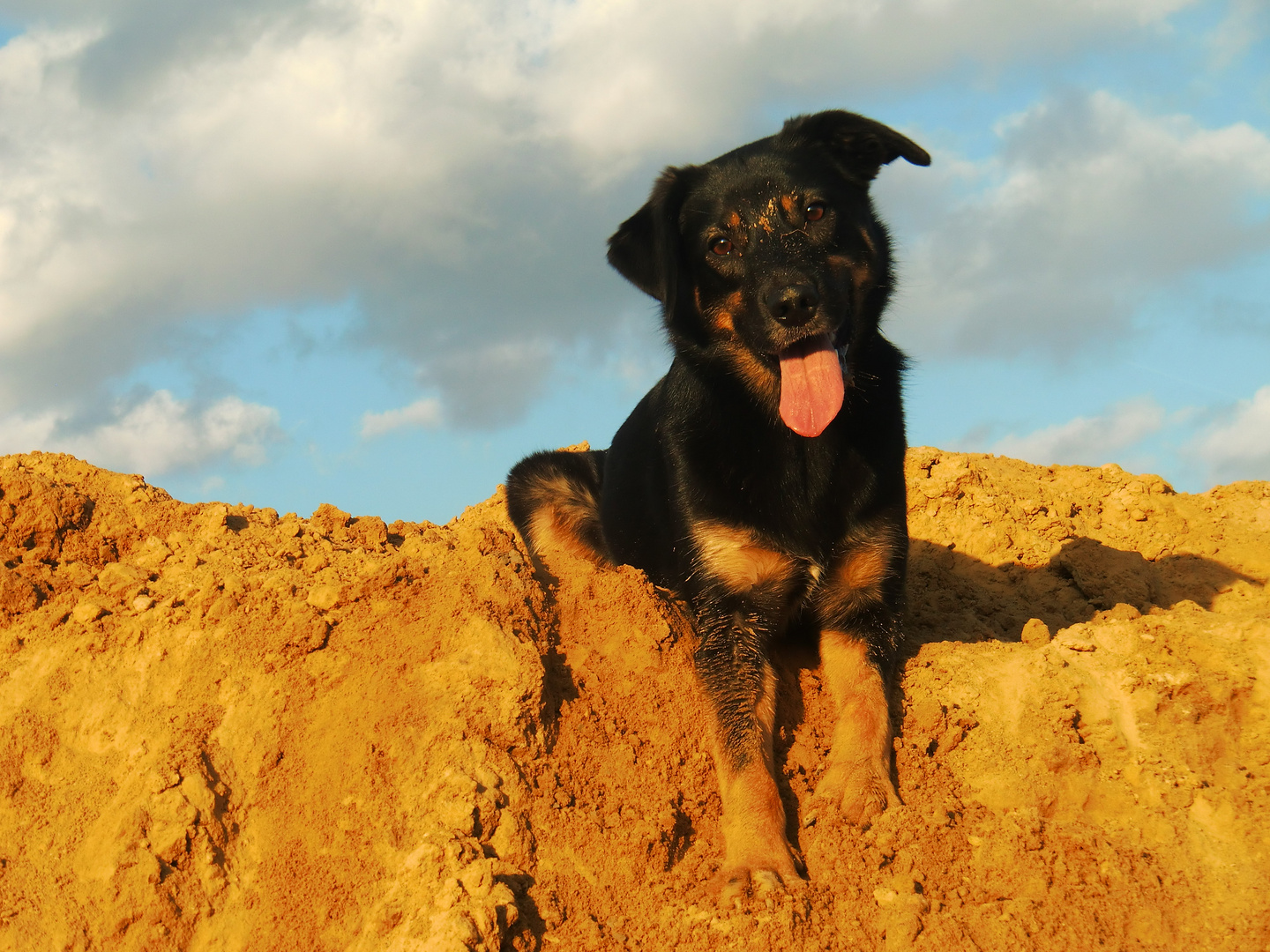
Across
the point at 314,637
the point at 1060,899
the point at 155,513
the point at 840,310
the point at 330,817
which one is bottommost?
the point at 1060,899

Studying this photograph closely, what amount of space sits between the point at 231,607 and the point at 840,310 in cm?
310

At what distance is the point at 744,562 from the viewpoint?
4355mm

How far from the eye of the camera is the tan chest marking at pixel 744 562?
171 inches

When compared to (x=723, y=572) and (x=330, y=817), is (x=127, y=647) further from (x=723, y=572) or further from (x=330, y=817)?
(x=723, y=572)

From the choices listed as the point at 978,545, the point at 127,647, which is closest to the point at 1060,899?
the point at 127,647

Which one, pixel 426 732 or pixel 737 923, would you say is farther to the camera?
pixel 426 732

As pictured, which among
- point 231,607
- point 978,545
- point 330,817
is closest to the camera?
point 330,817

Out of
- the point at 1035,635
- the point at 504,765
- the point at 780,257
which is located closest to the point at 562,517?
the point at 780,257

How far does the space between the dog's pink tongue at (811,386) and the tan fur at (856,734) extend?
1.08m

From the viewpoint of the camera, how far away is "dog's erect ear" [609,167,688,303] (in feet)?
15.3

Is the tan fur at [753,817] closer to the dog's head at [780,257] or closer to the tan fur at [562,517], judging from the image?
the dog's head at [780,257]

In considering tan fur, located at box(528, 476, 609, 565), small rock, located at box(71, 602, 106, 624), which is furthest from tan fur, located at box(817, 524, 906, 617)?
small rock, located at box(71, 602, 106, 624)

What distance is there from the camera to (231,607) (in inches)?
167

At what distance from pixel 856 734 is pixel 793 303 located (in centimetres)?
190
